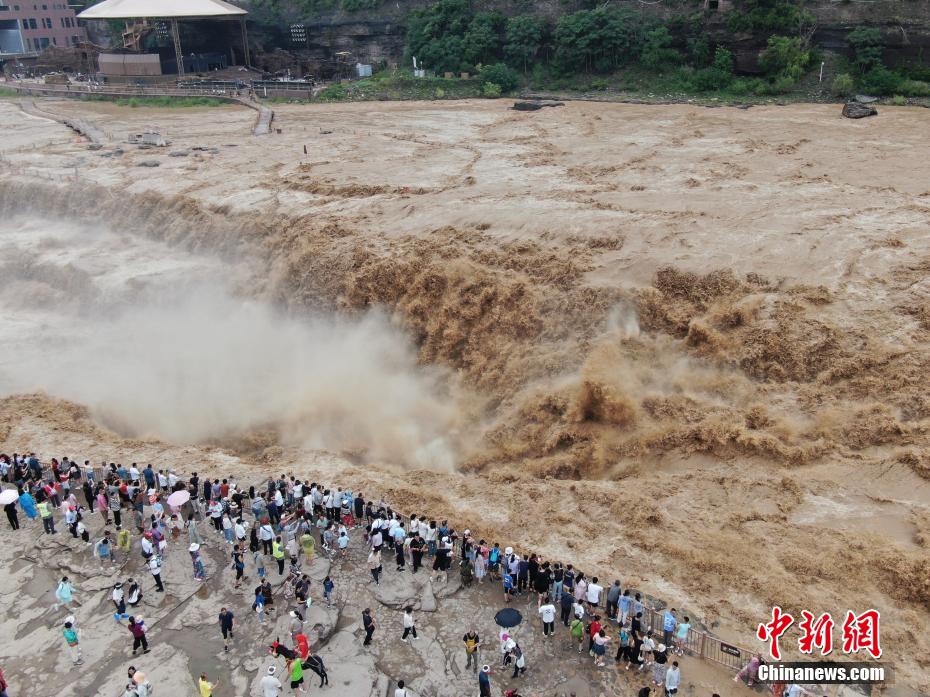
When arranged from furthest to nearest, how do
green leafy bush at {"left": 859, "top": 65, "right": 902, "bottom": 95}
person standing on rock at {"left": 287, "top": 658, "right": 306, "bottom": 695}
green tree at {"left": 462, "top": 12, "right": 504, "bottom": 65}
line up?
1. green tree at {"left": 462, "top": 12, "right": 504, "bottom": 65}
2. green leafy bush at {"left": 859, "top": 65, "right": 902, "bottom": 95}
3. person standing on rock at {"left": 287, "top": 658, "right": 306, "bottom": 695}

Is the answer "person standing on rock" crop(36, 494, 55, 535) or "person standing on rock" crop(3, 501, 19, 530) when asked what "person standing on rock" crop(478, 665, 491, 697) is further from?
"person standing on rock" crop(3, 501, 19, 530)

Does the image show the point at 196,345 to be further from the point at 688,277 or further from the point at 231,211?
the point at 688,277

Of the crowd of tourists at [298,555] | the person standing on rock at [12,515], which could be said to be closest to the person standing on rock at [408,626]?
the crowd of tourists at [298,555]

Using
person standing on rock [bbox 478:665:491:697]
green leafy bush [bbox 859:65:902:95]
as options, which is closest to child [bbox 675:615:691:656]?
person standing on rock [bbox 478:665:491:697]

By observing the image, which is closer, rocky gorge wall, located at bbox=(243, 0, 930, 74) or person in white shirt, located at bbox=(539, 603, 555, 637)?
person in white shirt, located at bbox=(539, 603, 555, 637)

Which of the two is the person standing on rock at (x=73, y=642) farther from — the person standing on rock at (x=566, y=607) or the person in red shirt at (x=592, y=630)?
the person in red shirt at (x=592, y=630)

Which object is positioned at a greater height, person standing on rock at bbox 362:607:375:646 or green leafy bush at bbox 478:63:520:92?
green leafy bush at bbox 478:63:520:92

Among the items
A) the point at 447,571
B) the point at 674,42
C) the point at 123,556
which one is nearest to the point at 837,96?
the point at 674,42

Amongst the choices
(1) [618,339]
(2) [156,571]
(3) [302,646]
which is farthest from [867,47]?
(2) [156,571]

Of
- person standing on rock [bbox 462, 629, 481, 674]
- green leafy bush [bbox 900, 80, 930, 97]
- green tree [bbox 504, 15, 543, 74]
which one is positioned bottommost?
person standing on rock [bbox 462, 629, 481, 674]
